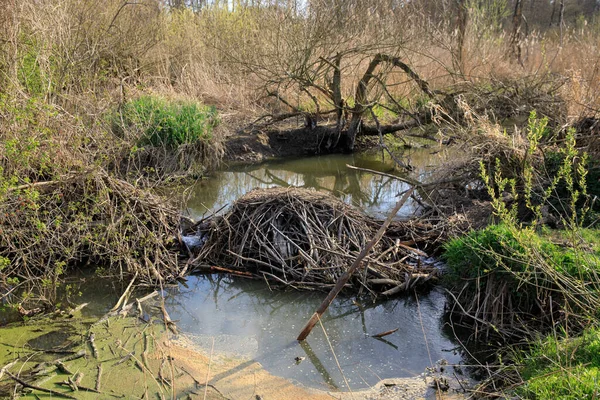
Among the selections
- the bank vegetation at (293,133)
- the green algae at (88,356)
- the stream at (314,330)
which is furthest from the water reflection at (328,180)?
the green algae at (88,356)

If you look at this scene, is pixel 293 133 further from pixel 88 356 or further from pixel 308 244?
pixel 88 356

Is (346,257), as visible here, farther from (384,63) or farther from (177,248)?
(384,63)

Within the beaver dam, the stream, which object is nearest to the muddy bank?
the stream

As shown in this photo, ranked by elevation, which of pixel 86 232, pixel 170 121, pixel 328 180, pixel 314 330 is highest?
pixel 170 121

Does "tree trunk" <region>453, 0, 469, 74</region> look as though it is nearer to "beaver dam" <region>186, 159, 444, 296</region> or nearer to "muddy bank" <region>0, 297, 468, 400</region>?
"beaver dam" <region>186, 159, 444, 296</region>

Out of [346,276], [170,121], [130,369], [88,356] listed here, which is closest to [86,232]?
[88,356]

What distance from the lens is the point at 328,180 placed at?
10.7 metres

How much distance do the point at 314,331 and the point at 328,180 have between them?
19.9ft

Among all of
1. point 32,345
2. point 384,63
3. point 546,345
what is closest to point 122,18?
point 384,63

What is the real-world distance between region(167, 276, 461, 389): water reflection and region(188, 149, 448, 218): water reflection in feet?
8.52

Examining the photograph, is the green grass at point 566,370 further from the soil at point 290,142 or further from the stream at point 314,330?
the soil at point 290,142

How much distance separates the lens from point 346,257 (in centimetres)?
537

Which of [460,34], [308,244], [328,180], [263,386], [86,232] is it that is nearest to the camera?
[263,386]

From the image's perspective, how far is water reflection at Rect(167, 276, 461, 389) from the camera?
14.0 ft
